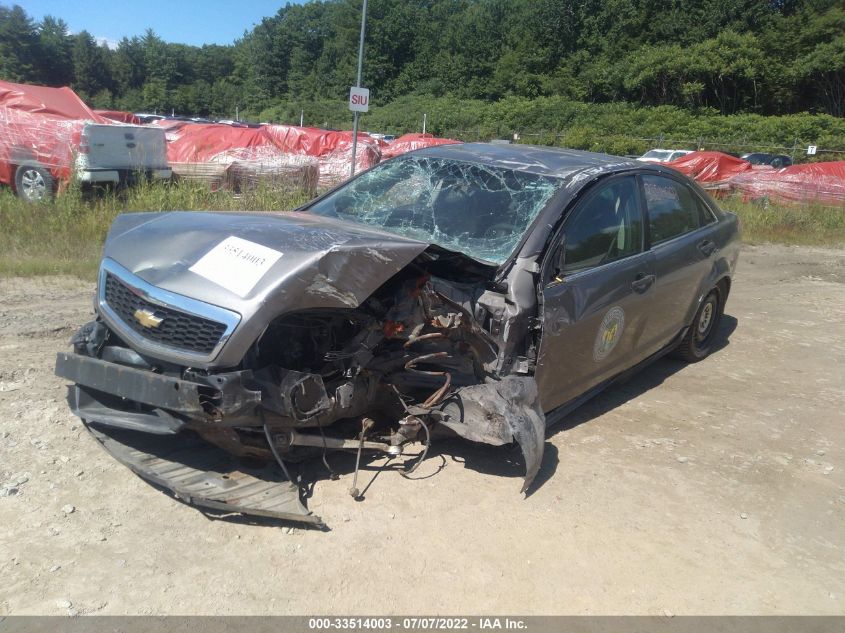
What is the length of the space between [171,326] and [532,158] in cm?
270

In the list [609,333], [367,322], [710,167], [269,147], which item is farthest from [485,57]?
[367,322]

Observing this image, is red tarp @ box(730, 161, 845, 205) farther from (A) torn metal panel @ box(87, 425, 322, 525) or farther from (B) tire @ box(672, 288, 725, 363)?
(A) torn metal panel @ box(87, 425, 322, 525)

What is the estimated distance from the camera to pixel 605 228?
174 inches

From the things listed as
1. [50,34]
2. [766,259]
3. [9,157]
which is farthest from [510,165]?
[50,34]

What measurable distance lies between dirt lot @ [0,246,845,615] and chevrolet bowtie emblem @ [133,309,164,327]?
Answer: 86 cm

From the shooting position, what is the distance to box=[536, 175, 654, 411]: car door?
12.8ft

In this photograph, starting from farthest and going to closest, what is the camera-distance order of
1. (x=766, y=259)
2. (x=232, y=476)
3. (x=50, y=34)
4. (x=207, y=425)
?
(x=50, y=34) < (x=766, y=259) < (x=232, y=476) < (x=207, y=425)

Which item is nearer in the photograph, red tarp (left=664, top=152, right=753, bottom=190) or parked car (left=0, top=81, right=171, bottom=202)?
parked car (left=0, top=81, right=171, bottom=202)

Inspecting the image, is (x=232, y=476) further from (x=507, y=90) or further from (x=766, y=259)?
(x=507, y=90)

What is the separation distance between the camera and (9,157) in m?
10.5

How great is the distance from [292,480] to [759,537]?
2.38 meters

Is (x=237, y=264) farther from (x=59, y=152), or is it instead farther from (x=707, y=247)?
(x=59, y=152)

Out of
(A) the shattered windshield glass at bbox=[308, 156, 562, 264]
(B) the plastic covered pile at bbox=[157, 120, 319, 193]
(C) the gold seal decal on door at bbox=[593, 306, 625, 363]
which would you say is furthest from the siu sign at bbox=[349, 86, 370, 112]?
(C) the gold seal decal on door at bbox=[593, 306, 625, 363]

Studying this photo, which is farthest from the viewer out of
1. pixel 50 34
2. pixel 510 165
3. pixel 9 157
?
pixel 50 34
